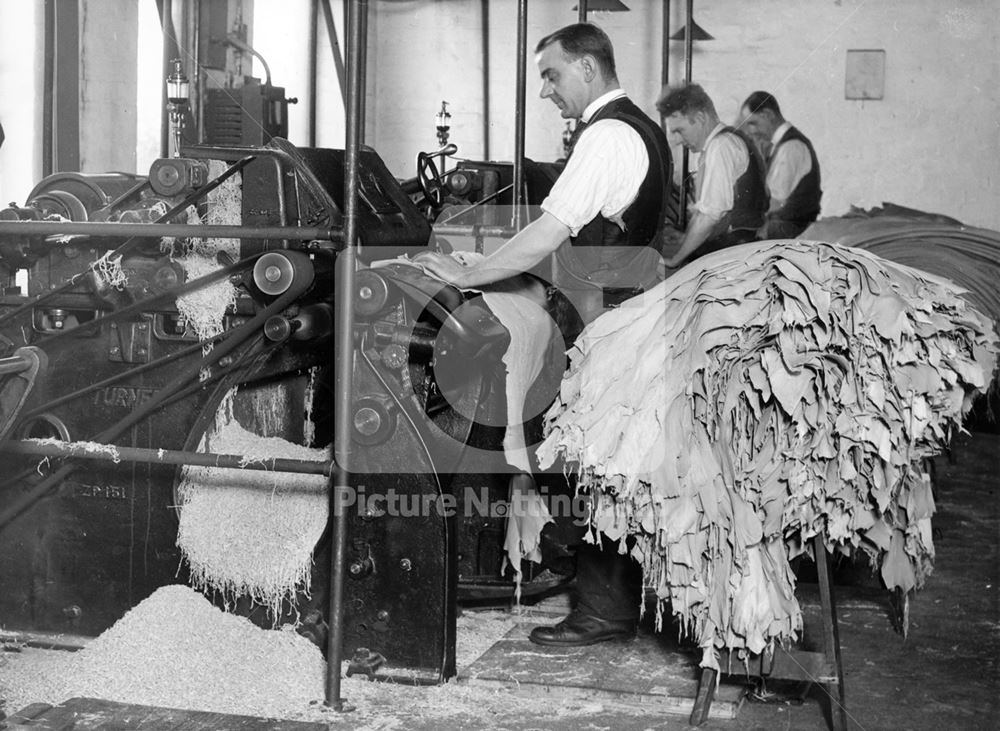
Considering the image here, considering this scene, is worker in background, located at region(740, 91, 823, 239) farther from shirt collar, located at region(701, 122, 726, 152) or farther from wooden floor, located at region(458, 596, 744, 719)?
wooden floor, located at region(458, 596, 744, 719)

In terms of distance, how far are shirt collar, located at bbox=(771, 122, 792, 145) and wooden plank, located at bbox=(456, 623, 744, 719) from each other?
5.09 m

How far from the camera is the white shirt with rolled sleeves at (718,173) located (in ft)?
20.1

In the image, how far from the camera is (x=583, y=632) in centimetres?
346

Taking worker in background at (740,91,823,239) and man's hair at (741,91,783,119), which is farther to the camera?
man's hair at (741,91,783,119)

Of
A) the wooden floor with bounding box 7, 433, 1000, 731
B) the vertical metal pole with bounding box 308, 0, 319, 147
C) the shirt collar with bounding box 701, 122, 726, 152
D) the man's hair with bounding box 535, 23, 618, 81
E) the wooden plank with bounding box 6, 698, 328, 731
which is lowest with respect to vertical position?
the wooden floor with bounding box 7, 433, 1000, 731

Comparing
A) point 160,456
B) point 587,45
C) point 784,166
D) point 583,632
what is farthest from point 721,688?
point 784,166

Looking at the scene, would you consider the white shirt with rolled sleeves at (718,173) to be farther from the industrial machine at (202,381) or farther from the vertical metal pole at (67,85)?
the vertical metal pole at (67,85)

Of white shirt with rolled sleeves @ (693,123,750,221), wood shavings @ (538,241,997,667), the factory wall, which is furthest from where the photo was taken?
the factory wall

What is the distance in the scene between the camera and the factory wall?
8.45 metres

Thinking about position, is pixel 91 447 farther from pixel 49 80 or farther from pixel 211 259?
pixel 49 80

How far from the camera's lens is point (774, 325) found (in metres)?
2.55

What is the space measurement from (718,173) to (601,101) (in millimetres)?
2740

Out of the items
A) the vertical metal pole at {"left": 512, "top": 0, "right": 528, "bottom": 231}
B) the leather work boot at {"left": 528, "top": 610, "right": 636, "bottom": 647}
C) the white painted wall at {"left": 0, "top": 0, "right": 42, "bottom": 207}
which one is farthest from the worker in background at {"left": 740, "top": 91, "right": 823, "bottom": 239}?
the leather work boot at {"left": 528, "top": 610, "right": 636, "bottom": 647}

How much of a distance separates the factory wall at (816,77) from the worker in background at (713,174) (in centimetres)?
234
